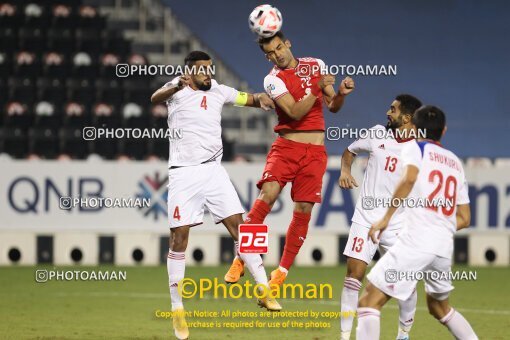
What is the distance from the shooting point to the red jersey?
29.7 ft

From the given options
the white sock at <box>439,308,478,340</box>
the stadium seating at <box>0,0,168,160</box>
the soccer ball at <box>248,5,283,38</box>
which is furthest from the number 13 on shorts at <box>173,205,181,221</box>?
the stadium seating at <box>0,0,168,160</box>

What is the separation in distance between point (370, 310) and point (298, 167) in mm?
2080

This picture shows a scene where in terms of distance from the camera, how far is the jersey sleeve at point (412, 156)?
7.12 metres

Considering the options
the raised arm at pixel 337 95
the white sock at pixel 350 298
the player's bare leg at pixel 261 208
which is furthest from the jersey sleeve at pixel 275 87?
the white sock at pixel 350 298

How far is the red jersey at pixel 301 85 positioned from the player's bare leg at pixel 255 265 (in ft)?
3.13

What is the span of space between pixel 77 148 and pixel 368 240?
35.9 ft

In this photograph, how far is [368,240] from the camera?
909cm

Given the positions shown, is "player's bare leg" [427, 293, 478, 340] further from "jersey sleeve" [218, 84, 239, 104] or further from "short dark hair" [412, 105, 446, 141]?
"jersey sleeve" [218, 84, 239, 104]

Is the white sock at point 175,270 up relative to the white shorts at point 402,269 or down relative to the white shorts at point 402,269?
down

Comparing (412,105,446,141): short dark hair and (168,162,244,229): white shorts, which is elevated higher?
(412,105,446,141): short dark hair

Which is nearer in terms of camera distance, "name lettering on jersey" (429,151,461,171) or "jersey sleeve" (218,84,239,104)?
"name lettering on jersey" (429,151,461,171)

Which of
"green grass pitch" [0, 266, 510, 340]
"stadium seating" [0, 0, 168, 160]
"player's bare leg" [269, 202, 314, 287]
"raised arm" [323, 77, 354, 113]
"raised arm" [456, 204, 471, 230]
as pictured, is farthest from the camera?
"stadium seating" [0, 0, 168, 160]

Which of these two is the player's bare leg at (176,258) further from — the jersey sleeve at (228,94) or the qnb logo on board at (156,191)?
the qnb logo on board at (156,191)

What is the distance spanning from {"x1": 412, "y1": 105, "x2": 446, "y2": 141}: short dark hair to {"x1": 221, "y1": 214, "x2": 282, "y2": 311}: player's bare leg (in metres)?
2.32
